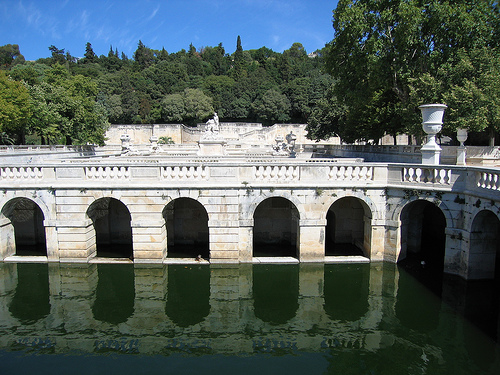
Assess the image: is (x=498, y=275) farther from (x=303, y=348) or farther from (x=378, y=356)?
(x=303, y=348)

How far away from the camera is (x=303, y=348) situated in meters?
8.70

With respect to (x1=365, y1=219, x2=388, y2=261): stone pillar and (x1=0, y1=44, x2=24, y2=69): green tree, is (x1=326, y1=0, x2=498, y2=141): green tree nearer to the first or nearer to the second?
(x1=365, y1=219, x2=388, y2=261): stone pillar

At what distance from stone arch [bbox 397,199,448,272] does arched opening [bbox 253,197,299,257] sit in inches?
159

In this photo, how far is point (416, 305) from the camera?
34.5 feet

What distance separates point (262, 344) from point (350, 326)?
2411 mm

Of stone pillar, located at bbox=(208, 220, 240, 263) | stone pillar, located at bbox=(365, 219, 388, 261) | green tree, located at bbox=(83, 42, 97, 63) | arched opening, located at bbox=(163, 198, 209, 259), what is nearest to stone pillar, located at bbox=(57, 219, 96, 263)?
arched opening, located at bbox=(163, 198, 209, 259)

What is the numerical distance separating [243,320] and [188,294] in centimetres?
222

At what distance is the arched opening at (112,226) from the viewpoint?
1500cm

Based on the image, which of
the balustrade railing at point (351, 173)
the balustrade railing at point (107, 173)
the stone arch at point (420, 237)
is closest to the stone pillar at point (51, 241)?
the balustrade railing at point (107, 173)

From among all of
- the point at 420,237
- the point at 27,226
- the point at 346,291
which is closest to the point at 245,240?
the point at 346,291

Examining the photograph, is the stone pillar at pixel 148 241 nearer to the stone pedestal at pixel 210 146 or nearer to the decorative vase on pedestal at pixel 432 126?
the decorative vase on pedestal at pixel 432 126

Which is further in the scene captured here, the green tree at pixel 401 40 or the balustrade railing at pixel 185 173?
the green tree at pixel 401 40

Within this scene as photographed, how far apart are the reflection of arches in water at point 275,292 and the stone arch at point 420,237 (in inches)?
156

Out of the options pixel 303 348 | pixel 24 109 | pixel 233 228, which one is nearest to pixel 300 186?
pixel 233 228
